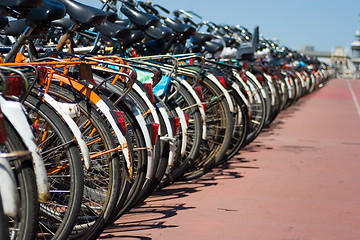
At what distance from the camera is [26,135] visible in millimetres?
2447

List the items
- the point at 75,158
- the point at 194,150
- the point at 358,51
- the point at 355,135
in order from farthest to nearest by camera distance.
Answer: the point at 358,51 < the point at 355,135 < the point at 194,150 < the point at 75,158

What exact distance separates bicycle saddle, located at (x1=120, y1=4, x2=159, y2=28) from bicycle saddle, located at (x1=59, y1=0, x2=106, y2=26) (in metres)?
1.23

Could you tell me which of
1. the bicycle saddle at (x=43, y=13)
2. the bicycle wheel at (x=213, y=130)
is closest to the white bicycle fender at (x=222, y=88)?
the bicycle wheel at (x=213, y=130)

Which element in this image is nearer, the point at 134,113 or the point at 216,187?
the point at 134,113

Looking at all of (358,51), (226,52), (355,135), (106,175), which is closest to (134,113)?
(106,175)

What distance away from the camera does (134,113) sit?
3.92 meters

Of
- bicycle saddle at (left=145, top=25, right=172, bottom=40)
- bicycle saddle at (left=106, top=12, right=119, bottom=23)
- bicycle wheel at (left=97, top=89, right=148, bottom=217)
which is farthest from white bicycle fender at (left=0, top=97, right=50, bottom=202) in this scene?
bicycle saddle at (left=145, top=25, right=172, bottom=40)

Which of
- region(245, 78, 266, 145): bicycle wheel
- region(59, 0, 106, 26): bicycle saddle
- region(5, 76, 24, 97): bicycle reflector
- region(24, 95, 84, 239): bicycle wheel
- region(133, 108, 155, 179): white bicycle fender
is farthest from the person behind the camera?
region(245, 78, 266, 145): bicycle wheel

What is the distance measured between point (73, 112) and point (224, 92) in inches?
113

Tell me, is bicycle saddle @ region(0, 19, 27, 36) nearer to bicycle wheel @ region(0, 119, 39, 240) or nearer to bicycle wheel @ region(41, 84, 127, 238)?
bicycle wheel @ region(41, 84, 127, 238)

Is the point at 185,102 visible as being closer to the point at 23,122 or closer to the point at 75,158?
the point at 75,158

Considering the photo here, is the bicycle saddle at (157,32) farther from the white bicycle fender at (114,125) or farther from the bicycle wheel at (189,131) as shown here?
the white bicycle fender at (114,125)

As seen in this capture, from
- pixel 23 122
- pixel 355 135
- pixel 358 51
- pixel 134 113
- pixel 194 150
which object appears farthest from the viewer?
pixel 358 51

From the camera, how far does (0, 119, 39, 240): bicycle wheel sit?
2.36m
